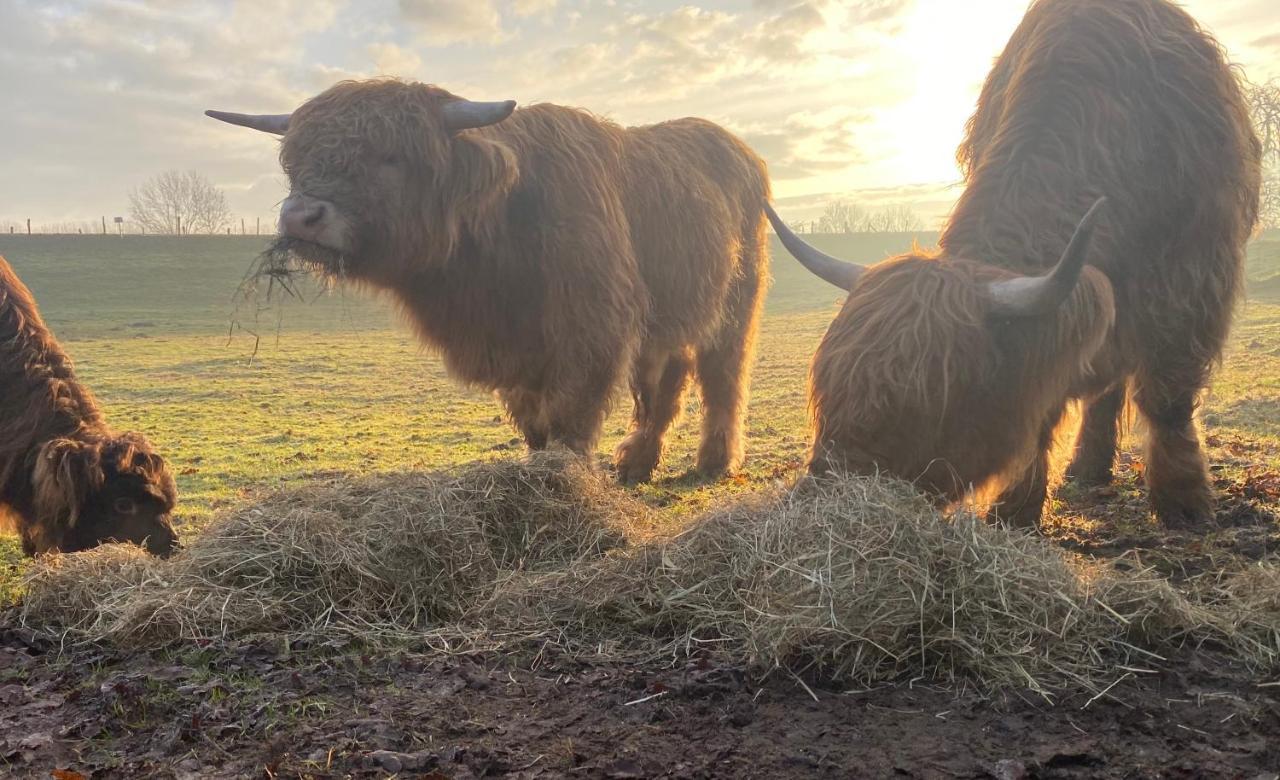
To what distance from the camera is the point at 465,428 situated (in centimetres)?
1088

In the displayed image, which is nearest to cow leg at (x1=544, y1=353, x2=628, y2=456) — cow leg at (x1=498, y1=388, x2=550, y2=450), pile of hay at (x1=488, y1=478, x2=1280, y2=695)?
cow leg at (x1=498, y1=388, x2=550, y2=450)

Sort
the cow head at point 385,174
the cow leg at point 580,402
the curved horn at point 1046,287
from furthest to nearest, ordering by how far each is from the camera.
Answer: the cow leg at point 580,402, the cow head at point 385,174, the curved horn at point 1046,287

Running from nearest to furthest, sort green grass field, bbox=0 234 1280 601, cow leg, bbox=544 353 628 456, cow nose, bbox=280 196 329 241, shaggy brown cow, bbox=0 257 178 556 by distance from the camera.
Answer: cow nose, bbox=280 196 329 241, shaggy brown cow, bbox=0 257 178 556, cow leg, bbox=544 353 628 456, green grass field, bbox=0 234 1280 601

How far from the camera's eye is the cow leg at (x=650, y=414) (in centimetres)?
698

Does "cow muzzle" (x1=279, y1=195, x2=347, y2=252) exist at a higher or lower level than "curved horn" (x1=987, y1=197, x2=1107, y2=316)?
higher

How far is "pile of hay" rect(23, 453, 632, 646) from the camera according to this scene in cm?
332

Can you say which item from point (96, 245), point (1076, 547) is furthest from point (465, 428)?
point (96, 245)

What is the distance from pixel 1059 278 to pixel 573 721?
2251 millimetres

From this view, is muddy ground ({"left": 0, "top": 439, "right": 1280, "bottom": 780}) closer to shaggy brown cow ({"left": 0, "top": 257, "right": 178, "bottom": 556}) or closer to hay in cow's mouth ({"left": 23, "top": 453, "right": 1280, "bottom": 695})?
hay in cow's mouth ({"left": 23, "top": 453, "right": 1280, "bottom": 695})

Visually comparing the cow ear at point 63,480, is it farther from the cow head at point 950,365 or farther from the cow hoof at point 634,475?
the cow head at point 950,365

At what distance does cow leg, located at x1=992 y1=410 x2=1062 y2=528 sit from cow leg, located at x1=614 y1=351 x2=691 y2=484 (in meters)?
3.20

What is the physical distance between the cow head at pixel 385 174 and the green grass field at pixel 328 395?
0.53 metres

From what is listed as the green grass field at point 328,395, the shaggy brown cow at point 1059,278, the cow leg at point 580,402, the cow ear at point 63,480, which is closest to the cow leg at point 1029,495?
the shaggy brown cow at point 1059,278

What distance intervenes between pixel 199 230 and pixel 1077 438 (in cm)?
7172
